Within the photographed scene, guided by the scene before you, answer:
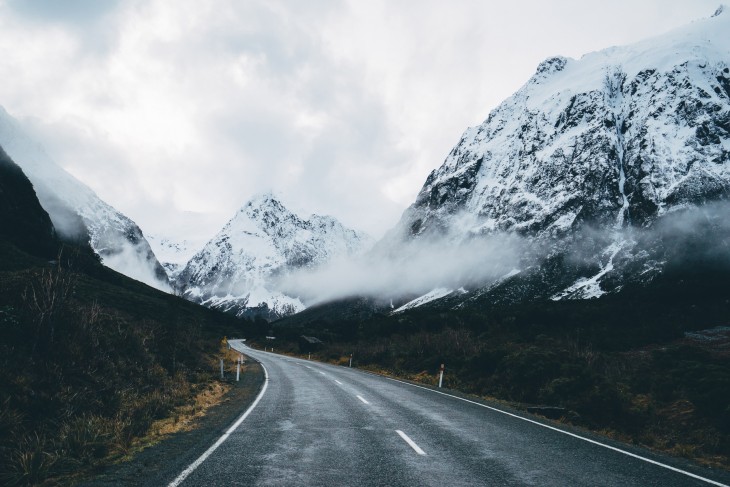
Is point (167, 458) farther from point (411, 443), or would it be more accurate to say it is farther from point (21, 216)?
point (21, 216)

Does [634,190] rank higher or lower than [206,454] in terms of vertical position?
higher

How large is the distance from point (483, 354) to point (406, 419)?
41.9 ft

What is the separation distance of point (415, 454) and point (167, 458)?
14.0 ft

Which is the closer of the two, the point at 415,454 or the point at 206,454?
the point at 206,454

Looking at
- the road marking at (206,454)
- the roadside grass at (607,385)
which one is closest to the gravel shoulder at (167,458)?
→ the road marking at (206,454)

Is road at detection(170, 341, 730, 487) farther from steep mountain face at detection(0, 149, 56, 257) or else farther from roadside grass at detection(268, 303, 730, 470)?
steep mountain face at detection(0, 149, 56, 257)

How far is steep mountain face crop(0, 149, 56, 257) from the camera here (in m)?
64.9

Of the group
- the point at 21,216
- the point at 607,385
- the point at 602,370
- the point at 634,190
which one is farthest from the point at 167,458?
the point at 634,190

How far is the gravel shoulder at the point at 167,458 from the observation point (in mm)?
6133

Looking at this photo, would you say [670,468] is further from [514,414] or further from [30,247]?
[30,247]

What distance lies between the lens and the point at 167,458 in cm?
729

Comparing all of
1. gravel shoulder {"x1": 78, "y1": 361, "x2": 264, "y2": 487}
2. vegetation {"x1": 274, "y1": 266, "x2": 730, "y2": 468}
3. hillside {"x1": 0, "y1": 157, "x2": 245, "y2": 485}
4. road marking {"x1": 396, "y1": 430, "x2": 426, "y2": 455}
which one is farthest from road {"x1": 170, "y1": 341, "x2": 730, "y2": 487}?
vegetation {"x1": 274, "y1": 266, "x2": 730, "y2": 468}

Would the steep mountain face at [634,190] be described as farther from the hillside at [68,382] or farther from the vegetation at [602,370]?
the hillside at [68,382]

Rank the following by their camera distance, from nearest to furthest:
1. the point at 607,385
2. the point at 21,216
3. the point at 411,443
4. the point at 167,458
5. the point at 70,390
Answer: the point at 167,458 → the point at 411,443 → the point at 70,390 → the point at 607,385 → the point at 21,216
